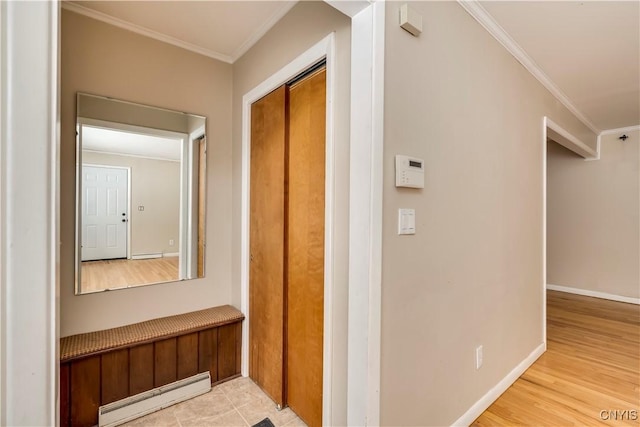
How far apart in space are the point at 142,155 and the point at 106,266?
811 mm

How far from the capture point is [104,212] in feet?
6.40

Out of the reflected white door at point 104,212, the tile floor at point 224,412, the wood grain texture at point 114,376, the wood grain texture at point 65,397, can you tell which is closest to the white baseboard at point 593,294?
the tile floor at point 224,412

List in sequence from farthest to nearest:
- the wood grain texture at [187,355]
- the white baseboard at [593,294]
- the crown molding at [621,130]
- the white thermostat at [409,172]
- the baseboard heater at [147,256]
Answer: the white baseboard at [593,294], the crown molding at [621,130], the baseboard heater at [147,256], the wood grain texture at [187,355], the white thermostat at [409,172]

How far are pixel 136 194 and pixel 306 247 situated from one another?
4.59 feet

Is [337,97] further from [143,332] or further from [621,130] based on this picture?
[621,130]

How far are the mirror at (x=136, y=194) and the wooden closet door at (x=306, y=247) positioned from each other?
920 mm

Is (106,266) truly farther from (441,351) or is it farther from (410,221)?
(441,351)

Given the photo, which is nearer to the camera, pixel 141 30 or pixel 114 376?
pixel 114 376

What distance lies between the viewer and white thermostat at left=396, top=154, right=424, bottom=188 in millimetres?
1238

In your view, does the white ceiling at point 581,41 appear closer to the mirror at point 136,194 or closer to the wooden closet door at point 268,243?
the wooden closet door at point 268,243

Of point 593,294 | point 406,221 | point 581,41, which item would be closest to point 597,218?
point 593,294

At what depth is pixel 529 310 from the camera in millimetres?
2330

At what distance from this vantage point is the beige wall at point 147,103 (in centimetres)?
179

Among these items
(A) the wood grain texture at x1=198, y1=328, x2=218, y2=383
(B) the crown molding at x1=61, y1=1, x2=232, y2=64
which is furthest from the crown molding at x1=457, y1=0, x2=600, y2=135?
(A) the wood grain texture at x1=198, y1=328, x2=218, y2=383
